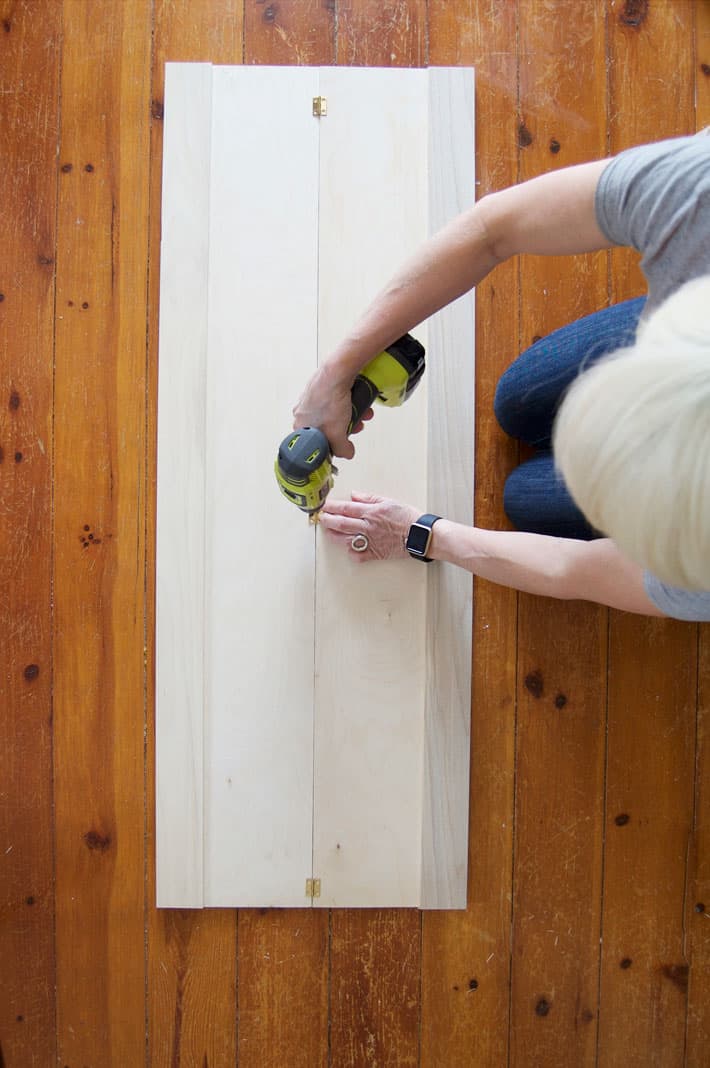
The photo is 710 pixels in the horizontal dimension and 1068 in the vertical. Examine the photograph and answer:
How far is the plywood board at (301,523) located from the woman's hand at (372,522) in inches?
1.5

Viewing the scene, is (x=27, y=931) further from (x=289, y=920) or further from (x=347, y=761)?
(x=347, y=761)

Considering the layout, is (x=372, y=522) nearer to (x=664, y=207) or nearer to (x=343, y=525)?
(x=343, y=525)

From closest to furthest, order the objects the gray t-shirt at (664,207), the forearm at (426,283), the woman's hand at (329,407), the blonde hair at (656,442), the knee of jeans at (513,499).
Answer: the blonde hair at (656,442), the gray t-shirt at (664,207), the forearm at (426,283), the woman's hand at (329,407), the knee of jeans at (513,499)

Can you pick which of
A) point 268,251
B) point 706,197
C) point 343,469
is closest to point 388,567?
point 343,469

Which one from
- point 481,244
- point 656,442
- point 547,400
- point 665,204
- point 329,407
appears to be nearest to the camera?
point 656,442

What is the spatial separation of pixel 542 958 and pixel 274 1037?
0.50m

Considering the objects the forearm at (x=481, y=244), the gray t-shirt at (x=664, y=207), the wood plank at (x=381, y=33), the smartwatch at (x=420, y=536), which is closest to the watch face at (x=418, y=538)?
the smartwatch at (x=420, y=536)

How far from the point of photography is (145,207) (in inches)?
48.9

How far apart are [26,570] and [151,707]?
331mm

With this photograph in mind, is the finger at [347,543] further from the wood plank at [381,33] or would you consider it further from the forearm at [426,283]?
the wood plank at [381,33]

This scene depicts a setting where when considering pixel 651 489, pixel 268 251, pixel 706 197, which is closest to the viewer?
pixel 651 489

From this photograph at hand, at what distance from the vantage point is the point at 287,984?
4.07 ft

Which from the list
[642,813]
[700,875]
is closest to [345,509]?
[642,813]

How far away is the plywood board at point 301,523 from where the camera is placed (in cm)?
120
